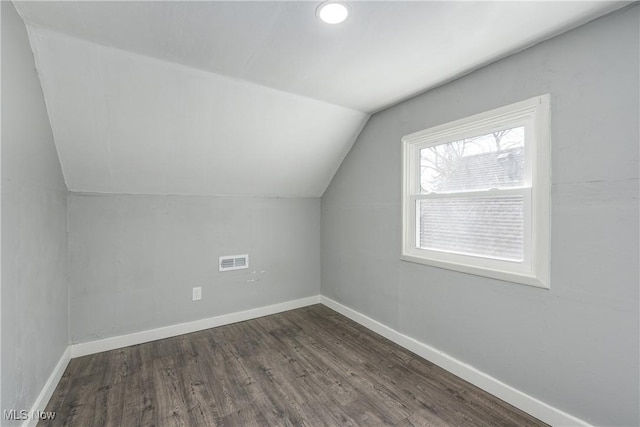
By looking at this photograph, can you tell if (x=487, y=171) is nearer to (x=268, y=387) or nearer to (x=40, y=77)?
(x=268, y=387)

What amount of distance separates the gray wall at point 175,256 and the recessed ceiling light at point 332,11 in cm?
216

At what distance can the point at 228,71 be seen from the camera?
6.45 feet

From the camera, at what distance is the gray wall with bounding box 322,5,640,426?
140 centimetres

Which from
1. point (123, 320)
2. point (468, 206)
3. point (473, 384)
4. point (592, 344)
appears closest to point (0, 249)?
point (123, 320)

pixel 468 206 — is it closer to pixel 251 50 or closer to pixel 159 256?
pixel 251 50

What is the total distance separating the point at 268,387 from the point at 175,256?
160 cm

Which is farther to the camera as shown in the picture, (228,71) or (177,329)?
(177,329)

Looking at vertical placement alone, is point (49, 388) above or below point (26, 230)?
below

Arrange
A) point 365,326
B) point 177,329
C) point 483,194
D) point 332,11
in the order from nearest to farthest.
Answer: point 332,11
point 483,194
point 177,329
point 365,326

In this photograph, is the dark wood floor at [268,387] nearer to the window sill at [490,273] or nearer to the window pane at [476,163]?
the window sill at [490,273]

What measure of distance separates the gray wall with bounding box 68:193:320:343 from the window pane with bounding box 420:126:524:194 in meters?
1.72

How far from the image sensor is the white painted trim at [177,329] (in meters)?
2.46

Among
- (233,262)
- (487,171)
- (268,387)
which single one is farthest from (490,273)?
(233,262)

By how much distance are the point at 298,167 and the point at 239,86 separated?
1.16 meters
